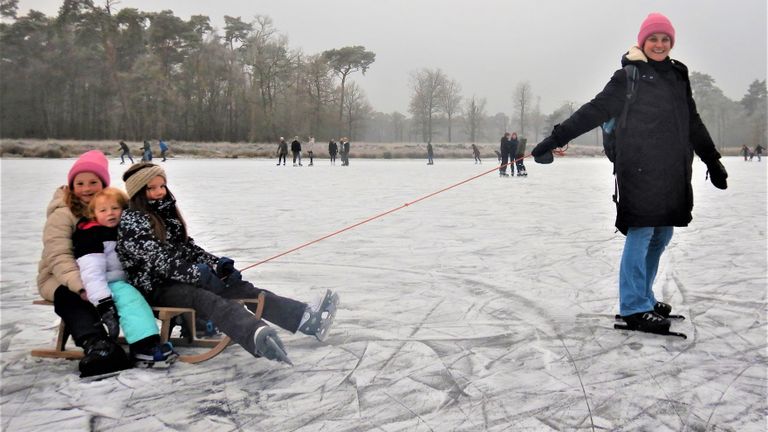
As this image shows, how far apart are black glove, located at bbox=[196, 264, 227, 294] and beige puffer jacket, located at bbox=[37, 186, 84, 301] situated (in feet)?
1.69

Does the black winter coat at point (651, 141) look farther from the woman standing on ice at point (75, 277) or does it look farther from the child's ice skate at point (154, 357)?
the woman standing on ice at point (75, 277)

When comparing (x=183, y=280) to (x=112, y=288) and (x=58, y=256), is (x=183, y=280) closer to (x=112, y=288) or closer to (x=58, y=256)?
(x=112, y=288)

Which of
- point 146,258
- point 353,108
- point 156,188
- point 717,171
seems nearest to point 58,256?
point 146,258

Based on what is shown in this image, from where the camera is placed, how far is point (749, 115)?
7594 centimetres

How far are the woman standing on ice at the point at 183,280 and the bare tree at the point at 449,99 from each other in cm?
6168

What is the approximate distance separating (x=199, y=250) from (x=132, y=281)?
1.48 ft

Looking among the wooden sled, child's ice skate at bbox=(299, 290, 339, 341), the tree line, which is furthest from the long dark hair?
the tree line

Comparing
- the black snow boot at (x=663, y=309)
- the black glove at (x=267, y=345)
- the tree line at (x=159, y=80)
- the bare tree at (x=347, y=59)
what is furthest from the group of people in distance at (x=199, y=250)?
the bare tree at (x=347, y=59)

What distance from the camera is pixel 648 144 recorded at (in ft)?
9.27

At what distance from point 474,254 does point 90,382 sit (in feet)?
11.0

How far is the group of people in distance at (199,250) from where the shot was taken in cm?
257

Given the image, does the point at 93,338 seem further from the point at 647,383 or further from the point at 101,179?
the point at 647,383

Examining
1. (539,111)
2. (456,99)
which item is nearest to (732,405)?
(456,99)

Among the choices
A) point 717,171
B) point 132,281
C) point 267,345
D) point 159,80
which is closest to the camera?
point 267,345
